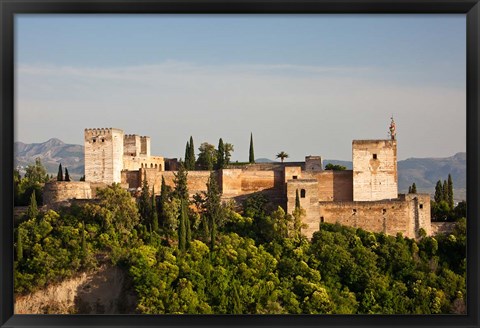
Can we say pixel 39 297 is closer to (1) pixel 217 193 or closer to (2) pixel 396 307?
(1) pixel 217 193

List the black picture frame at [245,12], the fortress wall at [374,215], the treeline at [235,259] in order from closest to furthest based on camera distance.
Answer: the black picture frame at [245,12]
the treeline at [235,259]
the fortress wall at [374,215]

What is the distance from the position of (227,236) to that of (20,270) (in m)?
3.79

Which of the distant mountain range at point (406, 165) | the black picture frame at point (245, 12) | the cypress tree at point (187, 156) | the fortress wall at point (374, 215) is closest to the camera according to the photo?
the black picture frame at point (245, 12)

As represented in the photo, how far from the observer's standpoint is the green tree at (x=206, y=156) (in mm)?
20031

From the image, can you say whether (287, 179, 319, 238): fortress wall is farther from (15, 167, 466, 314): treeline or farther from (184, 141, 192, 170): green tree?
(184, 141, 192, 170): green tree

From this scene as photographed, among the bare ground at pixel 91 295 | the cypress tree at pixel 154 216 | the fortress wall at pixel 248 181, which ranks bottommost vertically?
the bare ground at pixel 91 295

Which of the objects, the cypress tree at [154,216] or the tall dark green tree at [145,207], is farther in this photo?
the tall dark green tree at [145,207]

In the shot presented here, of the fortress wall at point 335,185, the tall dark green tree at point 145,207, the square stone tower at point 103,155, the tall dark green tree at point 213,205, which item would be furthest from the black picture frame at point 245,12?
the square stone tower at point 103,155

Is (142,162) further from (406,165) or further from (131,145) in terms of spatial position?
(406,165)

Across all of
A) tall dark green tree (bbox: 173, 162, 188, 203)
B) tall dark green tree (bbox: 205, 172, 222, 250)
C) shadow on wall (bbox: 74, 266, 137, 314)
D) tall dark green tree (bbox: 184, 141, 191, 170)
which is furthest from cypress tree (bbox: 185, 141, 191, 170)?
shadow on wall (bbox: 74, 266, 137, 314)

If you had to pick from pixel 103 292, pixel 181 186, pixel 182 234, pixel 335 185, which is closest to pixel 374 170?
pixel 335 185

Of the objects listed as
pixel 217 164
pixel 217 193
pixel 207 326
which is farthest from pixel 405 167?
pixel 207 326

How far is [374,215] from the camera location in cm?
1652

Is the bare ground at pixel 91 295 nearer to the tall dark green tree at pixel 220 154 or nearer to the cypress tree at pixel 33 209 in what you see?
the cypress tree at pixel 33 209
